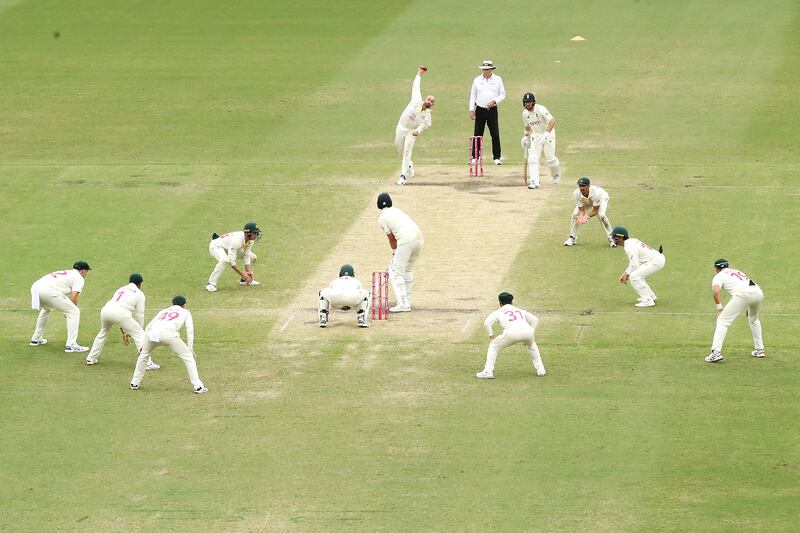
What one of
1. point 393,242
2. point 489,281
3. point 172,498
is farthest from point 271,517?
point 489,281

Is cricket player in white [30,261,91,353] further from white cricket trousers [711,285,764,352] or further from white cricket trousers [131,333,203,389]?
white cricket trousers [711,285,764,352]

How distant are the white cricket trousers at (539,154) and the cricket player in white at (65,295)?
1178 centimetres

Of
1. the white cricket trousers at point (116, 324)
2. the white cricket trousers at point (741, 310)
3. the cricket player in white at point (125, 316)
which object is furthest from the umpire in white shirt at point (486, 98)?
the white cricket trousers at point (116, 324)

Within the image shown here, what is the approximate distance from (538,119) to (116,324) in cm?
1226

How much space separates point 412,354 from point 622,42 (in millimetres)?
23775

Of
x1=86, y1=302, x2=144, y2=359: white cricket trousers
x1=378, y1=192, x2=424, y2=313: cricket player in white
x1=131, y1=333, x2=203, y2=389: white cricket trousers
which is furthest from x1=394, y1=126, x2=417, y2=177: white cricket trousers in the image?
x1=131, y1=333, x2=203, y2=389: white cricket trousers

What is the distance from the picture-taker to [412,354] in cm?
2511

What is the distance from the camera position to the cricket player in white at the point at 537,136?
33375 millimetres

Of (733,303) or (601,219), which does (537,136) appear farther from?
(733,303)

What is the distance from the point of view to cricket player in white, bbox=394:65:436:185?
34344mm

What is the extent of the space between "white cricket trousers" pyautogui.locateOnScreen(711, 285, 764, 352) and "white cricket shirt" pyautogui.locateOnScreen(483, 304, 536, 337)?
298 cm

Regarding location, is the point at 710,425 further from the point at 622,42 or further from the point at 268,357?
the point at 622,42

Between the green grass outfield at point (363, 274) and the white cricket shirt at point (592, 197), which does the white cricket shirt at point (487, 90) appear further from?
the white cricket shirt at point (592, 197)

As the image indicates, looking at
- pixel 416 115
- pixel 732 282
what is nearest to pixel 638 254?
pixel 732 282
